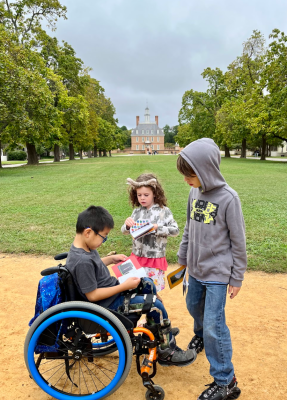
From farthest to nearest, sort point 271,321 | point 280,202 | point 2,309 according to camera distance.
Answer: point 280,202 < point 2,309 < point 271,321

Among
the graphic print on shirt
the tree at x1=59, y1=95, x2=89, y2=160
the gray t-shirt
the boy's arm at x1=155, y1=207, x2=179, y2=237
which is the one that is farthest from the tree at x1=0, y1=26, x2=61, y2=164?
the graphic print on shirt

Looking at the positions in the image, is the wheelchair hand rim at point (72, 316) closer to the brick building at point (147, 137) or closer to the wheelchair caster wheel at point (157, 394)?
the wheelchair caster wheel at point (157, 394)

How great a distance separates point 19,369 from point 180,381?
129cm

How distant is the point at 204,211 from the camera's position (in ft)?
6.95

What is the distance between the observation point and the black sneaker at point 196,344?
258 cm

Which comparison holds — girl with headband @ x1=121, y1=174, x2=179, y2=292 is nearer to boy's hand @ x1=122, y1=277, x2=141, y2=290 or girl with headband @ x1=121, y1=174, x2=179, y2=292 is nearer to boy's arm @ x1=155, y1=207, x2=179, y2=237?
boy's arm @ x1=155, y1=207, x2=179, y2=237

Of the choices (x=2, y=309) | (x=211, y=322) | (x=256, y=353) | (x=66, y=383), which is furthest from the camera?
(x=2, y=309)

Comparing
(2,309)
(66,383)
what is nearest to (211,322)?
Answer: (66,383)

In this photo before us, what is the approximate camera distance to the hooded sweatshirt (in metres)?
2.01

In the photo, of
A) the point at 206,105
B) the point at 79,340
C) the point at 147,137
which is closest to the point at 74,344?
the point at 79,340

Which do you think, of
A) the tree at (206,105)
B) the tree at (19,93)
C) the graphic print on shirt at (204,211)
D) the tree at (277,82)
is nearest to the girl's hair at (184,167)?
the graphic print on shirt at (204,211)

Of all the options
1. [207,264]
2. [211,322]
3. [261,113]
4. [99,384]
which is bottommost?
[99,384]

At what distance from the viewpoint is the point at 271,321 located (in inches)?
120

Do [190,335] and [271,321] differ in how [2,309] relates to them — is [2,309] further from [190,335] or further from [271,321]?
[271,321]
